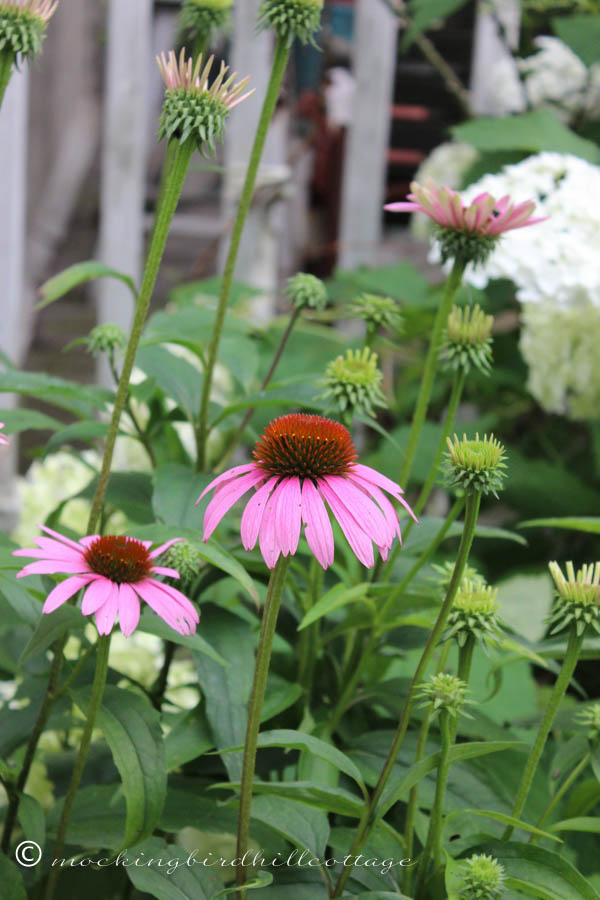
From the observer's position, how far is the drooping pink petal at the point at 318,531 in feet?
1.79

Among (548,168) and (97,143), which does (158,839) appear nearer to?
(548,168)

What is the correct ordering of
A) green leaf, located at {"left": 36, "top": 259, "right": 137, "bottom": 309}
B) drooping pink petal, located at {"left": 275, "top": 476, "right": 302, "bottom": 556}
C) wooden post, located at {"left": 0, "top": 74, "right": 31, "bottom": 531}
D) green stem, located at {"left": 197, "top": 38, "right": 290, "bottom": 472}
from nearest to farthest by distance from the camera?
drooping pink petal, located at {"left": 275, "top": 476, "right": 302, "bottom": 556} → green stem, located at {"left": 197, "top": 38, "right": 290, "bottom": 472} → green leaf, located at {"left": 36, "top": 259, "right": 137, "bottom": 309} → wooden post, located at {"left": 0, "top": 74, "right": 31, "bottom": 531}

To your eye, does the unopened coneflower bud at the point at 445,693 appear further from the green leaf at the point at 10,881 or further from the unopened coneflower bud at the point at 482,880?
the green leaf at the point at 10,881

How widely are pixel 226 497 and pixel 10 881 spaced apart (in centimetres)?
30

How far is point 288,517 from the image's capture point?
0.54m

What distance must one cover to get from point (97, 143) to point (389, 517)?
374 centimetres

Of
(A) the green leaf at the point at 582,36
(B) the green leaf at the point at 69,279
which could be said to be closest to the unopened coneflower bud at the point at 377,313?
(B) the green leaf at the point at 69,279

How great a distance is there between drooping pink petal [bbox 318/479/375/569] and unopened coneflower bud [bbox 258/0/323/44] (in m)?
0.39

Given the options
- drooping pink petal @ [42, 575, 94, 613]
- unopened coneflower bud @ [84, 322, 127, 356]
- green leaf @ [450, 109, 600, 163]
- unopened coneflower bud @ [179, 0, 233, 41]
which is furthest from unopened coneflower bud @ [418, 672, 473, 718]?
green leaf @ [450, 109, 600, 163]

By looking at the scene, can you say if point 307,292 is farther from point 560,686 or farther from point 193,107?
point 560,686

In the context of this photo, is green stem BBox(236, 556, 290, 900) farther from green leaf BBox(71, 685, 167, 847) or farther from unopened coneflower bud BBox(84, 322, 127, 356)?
unopened coneflower bud BBox(84, 322, 127, 356)

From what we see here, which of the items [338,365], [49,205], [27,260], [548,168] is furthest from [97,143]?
[338,365]

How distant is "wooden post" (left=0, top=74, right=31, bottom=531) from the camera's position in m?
2.04

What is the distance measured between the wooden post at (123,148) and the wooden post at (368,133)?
504mm
